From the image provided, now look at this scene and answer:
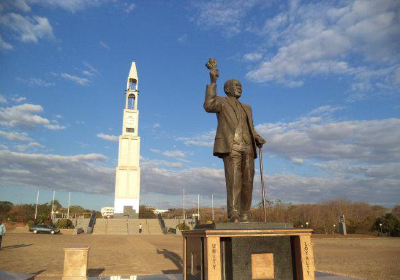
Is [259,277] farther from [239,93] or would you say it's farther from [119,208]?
[119,208]

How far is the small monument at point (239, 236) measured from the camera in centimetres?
480

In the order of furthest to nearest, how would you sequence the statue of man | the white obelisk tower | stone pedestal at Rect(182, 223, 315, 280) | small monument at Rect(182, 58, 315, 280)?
the white obelisk tower < the statue of man < small monument at Rect(182, 58, 315, 280) < stone pedestal at Rect(182, 223, 315, 280)

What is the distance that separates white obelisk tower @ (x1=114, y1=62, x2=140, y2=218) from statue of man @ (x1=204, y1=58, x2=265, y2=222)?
42.2 m

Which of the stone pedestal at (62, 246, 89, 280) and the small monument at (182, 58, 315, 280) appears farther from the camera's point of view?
the stone pedestal at (62, 246, 89, 280)

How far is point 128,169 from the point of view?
157 feet

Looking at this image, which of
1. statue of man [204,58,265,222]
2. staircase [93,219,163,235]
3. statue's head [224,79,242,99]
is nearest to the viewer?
statue of man [204,58,265,222]

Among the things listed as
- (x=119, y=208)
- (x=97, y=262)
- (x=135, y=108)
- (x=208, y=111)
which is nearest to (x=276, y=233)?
(x=208, y=111)

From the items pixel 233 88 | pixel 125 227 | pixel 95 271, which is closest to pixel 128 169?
pixel 125 227

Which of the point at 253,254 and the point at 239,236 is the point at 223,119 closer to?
the point at 239,236

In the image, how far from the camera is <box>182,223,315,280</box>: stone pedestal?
468 cm

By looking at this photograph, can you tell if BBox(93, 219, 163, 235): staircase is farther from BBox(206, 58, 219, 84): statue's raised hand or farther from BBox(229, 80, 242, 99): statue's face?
BBox(206, 58, 219, 84): statue's raised hand

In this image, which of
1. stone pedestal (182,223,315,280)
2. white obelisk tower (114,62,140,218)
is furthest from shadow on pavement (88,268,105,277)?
white obelisk tower (114,62,140,218)

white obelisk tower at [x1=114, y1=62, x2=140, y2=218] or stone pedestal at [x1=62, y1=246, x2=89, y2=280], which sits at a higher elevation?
white obelisk tower at [x1=114, y1=62, x2=140, y2=218]

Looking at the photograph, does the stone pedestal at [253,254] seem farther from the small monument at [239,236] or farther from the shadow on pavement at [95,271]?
the shadow on pavement at [95,271]
